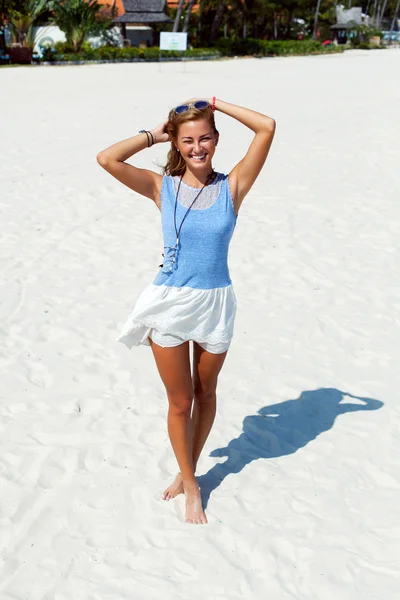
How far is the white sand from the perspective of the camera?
10.9ft

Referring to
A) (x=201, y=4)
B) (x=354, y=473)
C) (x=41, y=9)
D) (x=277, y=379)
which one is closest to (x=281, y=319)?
(x=277, y=379)

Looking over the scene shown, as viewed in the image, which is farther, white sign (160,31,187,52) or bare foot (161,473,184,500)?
white sign (160,31,187,52)

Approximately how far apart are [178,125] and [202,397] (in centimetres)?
128

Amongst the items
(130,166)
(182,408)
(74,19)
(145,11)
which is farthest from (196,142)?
(145,11)

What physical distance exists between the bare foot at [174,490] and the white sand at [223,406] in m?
0.06

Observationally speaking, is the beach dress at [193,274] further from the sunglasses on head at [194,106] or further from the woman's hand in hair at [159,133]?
the sunglasses on head at [194,106]

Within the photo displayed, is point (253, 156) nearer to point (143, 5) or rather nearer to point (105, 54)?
point (105, 54)

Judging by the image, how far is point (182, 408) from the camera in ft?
10.9

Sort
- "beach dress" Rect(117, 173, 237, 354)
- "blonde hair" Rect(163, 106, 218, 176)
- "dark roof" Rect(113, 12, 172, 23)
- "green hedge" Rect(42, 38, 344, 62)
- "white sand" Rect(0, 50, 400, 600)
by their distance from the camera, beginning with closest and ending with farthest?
"blonde hair" Rect(163, 106, 218, 176) → "beach dress" Rect(117, 173, 237, 354) → "white sand" Rect(0, 50, 400, 600) → "green hedge" Rect(42, 38, 344, 62) → "dark roof" Rect(113, 12, 172, 23)

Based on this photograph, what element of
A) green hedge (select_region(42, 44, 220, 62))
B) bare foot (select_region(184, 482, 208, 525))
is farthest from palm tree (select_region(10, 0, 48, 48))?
bare foot (select_region(184, 482, 208, 525))

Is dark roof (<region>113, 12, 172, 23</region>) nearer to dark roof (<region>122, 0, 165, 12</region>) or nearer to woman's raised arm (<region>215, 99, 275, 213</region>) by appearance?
dark roof (<region>122, 0, 165, 12</region>)

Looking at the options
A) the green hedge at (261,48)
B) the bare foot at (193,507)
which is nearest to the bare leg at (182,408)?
the bare foot at (193,507)

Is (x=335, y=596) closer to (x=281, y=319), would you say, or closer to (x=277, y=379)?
(x=277, y=379)

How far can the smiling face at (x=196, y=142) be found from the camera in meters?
3.04
